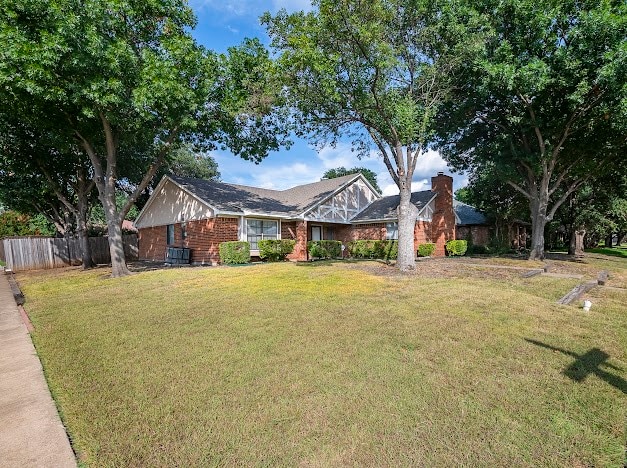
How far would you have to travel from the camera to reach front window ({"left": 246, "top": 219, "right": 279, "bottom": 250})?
1792 cm

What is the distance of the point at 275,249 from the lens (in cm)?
1709

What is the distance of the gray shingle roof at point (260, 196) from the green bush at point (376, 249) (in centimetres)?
387

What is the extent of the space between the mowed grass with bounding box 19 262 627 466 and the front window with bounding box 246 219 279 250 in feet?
35.6

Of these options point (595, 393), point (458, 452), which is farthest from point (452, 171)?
point (458, 452)

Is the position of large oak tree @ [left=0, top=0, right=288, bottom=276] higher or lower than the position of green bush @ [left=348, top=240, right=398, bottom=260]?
higher

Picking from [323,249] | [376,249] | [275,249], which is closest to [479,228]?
[376,249]

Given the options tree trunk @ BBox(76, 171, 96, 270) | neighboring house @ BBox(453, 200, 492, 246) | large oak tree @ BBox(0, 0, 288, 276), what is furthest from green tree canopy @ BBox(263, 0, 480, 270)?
neighboring house @ BBox(453, 200, 492, 246)

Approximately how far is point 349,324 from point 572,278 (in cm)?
972

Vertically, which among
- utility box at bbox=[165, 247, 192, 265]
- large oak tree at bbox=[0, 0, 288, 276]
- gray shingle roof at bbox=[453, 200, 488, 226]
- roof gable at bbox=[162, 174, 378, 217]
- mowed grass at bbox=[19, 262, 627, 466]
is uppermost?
large oak tree at bbox=[0, 0, 288, 276]

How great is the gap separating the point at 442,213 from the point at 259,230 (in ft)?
→ 42.5

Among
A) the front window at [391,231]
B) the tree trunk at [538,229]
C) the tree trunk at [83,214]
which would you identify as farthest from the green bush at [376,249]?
the tree trunk at [83,214]

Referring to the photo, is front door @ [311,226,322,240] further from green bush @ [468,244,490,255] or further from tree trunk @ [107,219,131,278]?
green bush @ [468,244,490,255]

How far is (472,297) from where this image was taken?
761 centimetres

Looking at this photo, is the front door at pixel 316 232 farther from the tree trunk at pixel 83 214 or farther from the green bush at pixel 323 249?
the tree trunk at pixel 83 214
